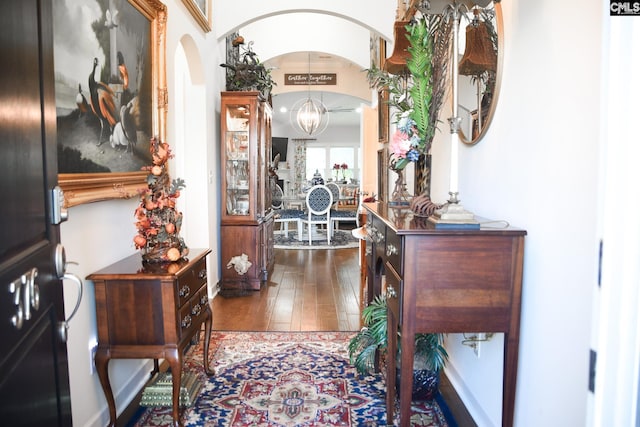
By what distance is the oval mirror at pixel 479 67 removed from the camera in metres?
1.88

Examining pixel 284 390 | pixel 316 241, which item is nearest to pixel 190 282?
pixel 284 390

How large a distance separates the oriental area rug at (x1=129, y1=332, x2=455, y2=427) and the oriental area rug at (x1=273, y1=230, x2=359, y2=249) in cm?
424

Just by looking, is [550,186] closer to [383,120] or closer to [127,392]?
[127,392]

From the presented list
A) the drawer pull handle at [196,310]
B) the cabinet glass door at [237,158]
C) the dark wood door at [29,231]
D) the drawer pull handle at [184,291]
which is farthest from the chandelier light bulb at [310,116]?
the dark wood door at [29,231]

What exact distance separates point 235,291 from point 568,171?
375 cm

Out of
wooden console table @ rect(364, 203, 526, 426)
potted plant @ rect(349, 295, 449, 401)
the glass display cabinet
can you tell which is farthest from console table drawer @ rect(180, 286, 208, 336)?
the glass display cabinet

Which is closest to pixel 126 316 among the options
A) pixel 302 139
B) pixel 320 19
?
pixel 320 19

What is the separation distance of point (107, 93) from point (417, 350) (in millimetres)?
2002

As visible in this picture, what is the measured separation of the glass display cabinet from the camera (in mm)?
4543

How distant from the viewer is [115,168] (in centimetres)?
219

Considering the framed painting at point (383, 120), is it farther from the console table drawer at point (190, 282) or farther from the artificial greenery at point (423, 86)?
the console table drawer at point (190, 282)

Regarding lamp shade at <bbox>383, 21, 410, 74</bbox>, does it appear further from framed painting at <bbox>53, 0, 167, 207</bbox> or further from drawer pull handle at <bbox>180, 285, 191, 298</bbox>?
drawer pull handle at <bbox>180, 285, 191, 298</bbox>

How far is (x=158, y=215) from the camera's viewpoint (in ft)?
6.93

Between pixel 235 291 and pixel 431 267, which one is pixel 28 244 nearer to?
pixel 431 267
